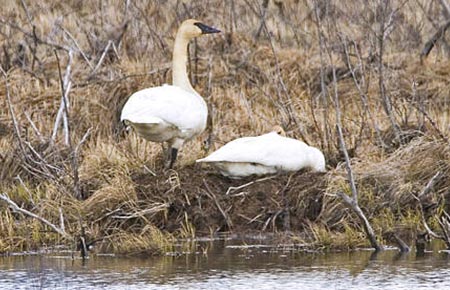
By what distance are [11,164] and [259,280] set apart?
13.6ft

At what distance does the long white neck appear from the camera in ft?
38.3

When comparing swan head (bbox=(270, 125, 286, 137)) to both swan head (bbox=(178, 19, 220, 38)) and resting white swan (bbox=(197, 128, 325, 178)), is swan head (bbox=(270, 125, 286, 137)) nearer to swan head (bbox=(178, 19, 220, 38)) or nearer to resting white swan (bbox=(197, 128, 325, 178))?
resting white swan (bbox=(197, 128, 325, 178))

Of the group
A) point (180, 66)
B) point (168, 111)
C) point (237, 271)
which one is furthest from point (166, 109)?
point (237, 271)

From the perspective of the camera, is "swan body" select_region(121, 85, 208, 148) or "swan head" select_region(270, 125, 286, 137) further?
"swan head" select_region(270, 125, 286, 137)

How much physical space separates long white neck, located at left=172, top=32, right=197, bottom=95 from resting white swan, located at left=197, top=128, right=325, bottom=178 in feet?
3.25

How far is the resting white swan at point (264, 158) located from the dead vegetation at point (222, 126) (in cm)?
10

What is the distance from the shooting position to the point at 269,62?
1494cm

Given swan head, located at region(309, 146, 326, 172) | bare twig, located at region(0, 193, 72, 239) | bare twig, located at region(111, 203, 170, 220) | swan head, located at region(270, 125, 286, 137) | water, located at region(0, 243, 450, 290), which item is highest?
swan head, located at region(270, 125, 286, 137)

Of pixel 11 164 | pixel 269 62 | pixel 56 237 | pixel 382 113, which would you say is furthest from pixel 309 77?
pixel 56 237

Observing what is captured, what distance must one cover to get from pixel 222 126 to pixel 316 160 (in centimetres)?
→ 232

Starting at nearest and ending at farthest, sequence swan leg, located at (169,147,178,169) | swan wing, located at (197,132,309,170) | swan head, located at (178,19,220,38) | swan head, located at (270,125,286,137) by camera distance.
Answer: swan wing, located at (197,132,309,170) → swan leg, located at (169,147,178,169) → swan head, located at (270,125,286,137) → swan head, located at (178,19,220,38)

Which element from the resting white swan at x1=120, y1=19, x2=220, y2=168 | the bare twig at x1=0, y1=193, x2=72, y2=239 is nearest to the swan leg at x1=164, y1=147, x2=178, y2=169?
the resting white swan at x1=120, y1=19, x2=220, y2=168

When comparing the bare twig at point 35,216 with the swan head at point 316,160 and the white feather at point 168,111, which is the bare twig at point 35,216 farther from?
the swan head at point 316,160

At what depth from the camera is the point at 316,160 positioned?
10820mm
